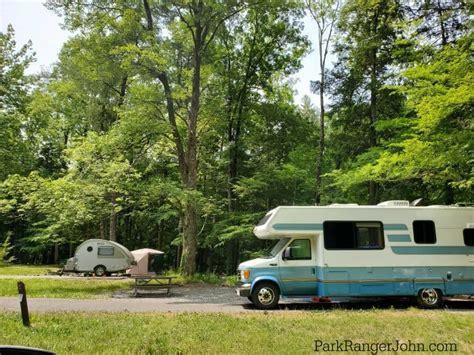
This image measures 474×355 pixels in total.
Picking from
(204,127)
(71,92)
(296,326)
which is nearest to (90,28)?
(204,127)

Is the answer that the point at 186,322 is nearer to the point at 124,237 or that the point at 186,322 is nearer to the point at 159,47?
the point at 159,47

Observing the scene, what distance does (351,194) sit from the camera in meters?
23.6

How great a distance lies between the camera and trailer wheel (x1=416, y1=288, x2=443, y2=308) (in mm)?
12336

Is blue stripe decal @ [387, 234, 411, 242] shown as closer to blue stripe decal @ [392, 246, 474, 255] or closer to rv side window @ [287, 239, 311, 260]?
blue stripe decal @ [392, 246, 474, 255]

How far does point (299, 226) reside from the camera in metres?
12.2

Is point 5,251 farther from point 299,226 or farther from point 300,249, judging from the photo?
point 299,226

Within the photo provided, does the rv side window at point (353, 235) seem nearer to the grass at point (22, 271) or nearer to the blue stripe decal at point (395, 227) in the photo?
the blue stripe decal at point (395, 227)

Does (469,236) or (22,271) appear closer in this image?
(469,236)

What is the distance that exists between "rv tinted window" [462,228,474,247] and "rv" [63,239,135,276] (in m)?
18.7

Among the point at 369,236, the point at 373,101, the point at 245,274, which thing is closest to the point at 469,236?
the point at 369,236

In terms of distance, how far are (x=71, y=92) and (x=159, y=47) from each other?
13.8 m

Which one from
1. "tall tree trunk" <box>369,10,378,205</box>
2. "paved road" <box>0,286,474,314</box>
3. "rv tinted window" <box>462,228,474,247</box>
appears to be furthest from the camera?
"tall tree trunk" <box>369,10,378,205</box>

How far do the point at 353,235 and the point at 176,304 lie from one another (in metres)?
5.77

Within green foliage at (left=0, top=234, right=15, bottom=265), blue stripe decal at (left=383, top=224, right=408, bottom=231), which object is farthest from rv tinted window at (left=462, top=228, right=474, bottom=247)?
green foliage at (left=0, top=234, right=15, bottom=265)
